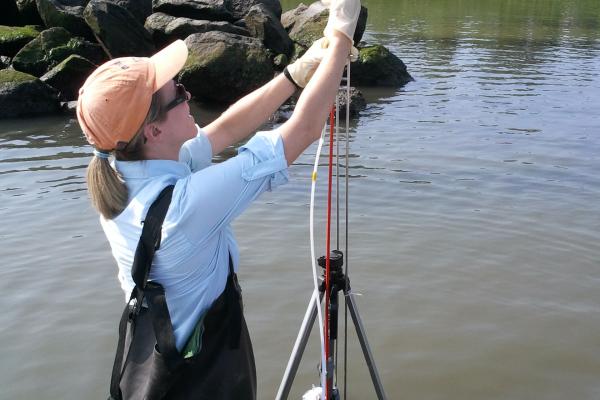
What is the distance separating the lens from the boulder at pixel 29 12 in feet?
60.1

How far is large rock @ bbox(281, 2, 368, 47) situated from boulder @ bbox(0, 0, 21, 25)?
25.5ft

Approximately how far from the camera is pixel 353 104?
13.2 m

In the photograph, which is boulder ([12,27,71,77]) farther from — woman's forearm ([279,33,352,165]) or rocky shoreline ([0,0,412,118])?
woman's forearm ([279,33,352,165])

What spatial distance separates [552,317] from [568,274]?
2.78ft

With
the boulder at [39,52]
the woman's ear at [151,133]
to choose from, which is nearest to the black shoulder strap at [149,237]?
the woman's ear at [151,133]

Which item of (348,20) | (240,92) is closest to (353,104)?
(240,92)

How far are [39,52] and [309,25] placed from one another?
281 inches

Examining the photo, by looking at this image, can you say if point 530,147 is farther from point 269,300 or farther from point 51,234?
point 51,234

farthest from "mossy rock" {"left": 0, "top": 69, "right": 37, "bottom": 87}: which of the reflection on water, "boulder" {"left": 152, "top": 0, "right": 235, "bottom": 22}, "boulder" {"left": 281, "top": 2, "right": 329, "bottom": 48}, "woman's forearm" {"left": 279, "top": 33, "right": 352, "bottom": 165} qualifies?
"woman's forearm" {"left": 279, "top": 33, "right": 352, "bottom": 165}

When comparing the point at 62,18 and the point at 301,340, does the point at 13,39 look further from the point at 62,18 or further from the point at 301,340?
the point at 301,340

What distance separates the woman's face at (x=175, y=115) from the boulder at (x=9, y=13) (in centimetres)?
1879

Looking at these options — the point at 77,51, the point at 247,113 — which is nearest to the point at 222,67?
the point at 77,51

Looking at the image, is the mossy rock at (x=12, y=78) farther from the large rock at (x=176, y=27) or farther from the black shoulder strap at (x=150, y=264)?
the black shoulder strap at (x=150, y=264)

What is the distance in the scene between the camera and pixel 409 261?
21.1 feet
